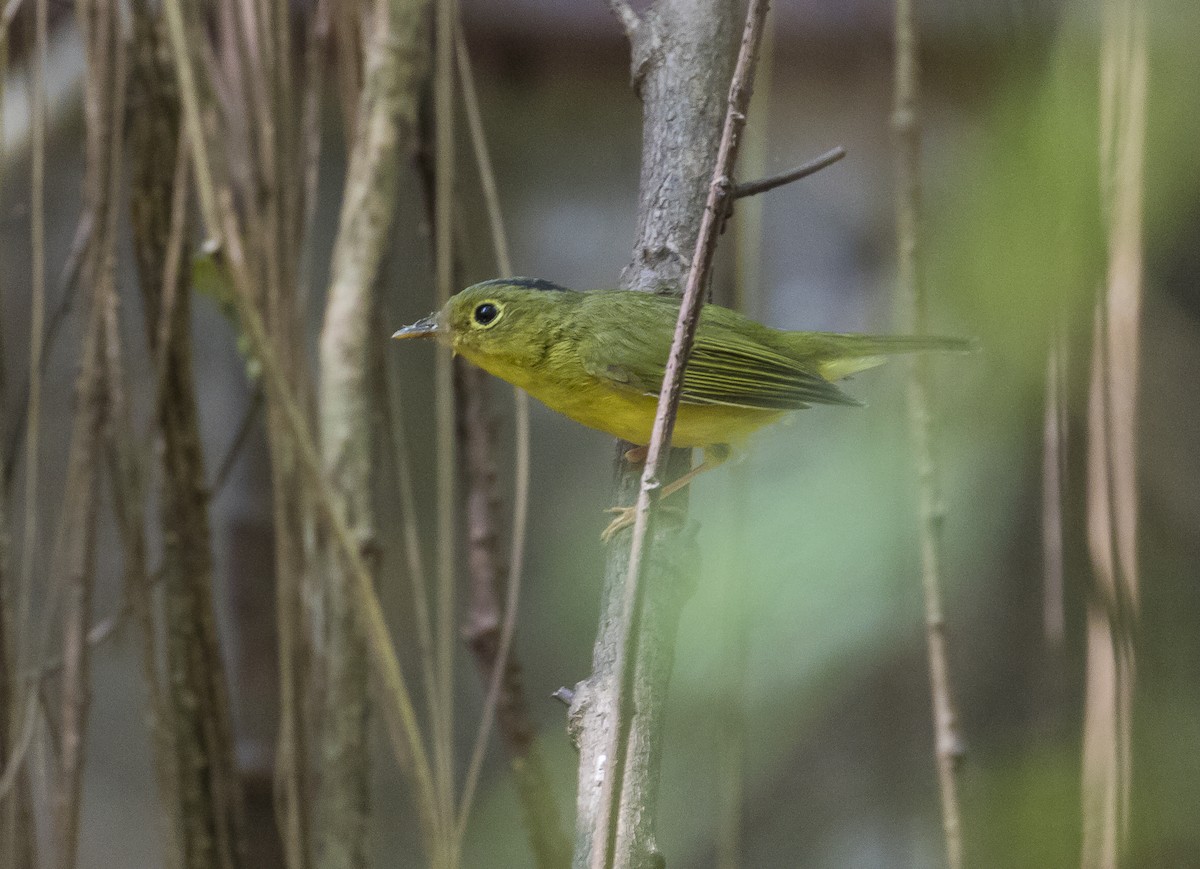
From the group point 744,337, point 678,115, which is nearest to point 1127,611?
point 744,337

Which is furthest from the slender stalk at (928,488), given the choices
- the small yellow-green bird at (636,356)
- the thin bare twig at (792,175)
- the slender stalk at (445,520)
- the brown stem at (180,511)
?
the brown stem at (180,511)

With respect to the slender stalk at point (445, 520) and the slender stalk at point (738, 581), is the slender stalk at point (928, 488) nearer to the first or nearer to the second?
the slender stalk at point (738, 581)

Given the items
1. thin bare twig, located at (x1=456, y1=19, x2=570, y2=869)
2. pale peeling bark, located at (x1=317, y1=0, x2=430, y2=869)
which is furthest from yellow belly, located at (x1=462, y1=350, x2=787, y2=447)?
thin bare twig, located at (x1=456, y1=19, x2=570, y2=869)

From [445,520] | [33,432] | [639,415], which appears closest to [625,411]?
[639,415]

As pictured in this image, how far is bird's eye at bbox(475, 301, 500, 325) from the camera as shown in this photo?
1.43m

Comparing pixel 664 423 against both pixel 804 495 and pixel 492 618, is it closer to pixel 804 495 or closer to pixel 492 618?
pixel 492 618

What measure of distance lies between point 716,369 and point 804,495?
0.72m

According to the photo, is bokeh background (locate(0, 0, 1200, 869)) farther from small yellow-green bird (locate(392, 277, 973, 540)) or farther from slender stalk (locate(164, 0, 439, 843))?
slender stalk (locate(164, 0, 439, 843))

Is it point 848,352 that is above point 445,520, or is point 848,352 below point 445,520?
above

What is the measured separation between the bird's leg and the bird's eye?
27 centimetres

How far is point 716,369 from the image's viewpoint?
4.61 ft

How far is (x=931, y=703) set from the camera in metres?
2.35

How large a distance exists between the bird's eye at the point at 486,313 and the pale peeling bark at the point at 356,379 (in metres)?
0.25

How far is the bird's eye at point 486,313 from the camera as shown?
1434mm
